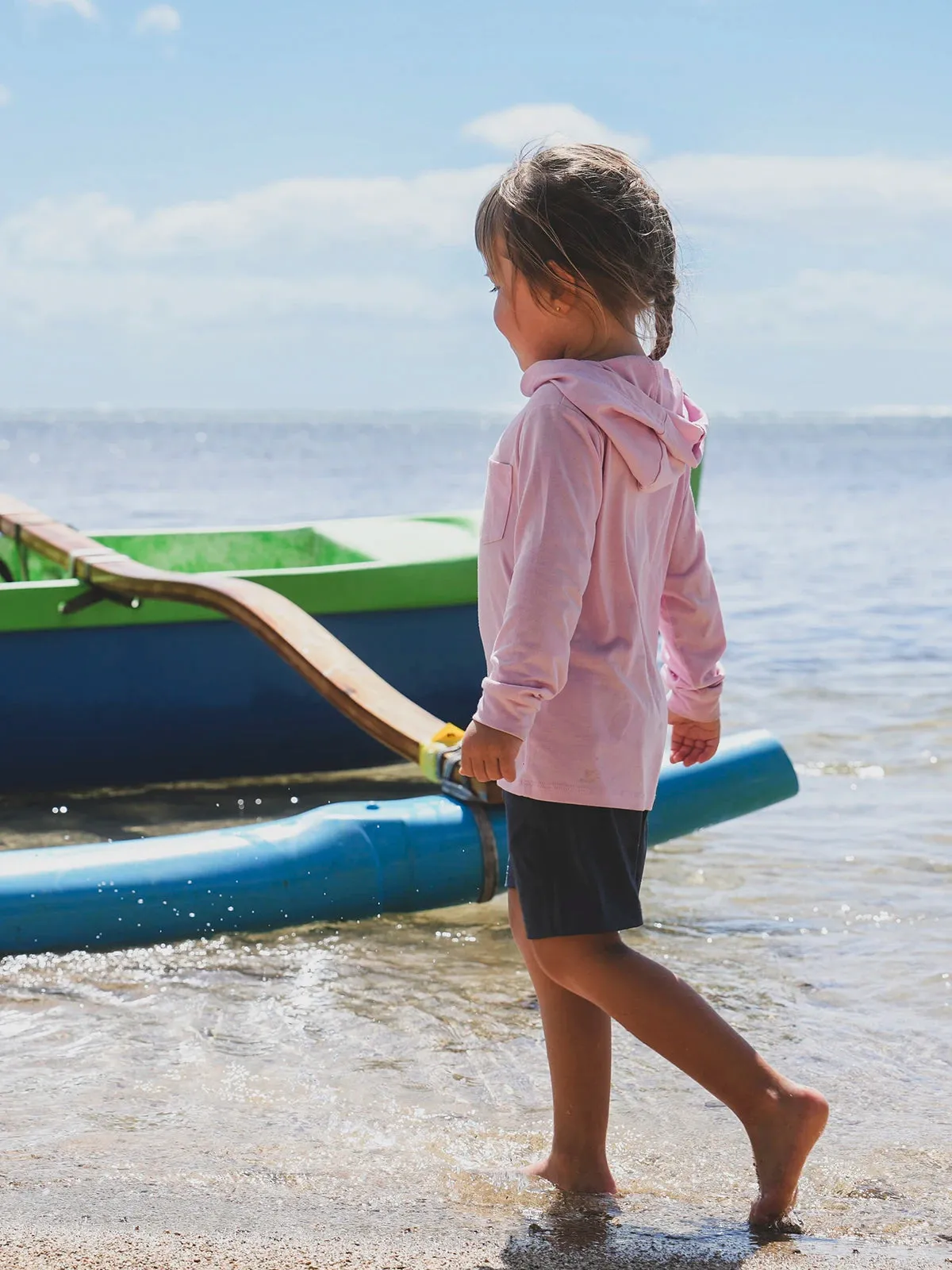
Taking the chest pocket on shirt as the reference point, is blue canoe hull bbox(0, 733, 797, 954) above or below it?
below

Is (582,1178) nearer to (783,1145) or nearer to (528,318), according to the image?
(783,1145)

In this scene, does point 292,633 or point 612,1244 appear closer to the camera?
point 612,1244

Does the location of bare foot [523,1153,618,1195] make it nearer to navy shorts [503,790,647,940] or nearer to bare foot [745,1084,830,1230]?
bare foot [745,1084,830,1230]

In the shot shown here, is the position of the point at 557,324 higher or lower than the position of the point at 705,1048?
higher

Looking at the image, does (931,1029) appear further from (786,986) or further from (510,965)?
(510,965)

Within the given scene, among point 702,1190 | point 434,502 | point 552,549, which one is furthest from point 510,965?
point 434,502

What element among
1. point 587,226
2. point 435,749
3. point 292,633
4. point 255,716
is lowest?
point 255,716

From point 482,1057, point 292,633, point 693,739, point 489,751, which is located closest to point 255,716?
point 292,633

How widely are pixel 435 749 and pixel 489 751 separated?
1.49m

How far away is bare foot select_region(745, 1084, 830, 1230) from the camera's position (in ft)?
5.65

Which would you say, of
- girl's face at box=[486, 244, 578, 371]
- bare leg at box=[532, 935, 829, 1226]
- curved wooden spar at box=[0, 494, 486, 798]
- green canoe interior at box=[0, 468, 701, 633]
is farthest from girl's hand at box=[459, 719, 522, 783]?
green canoe interior at box=[0, 468, 701, 633]

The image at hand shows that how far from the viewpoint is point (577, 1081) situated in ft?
5.94

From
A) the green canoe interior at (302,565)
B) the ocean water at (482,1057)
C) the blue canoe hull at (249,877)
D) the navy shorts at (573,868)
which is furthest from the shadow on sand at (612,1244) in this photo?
the green canoe interior at (302,565)

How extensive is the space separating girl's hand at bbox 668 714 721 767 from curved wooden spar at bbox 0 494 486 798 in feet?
3.57
